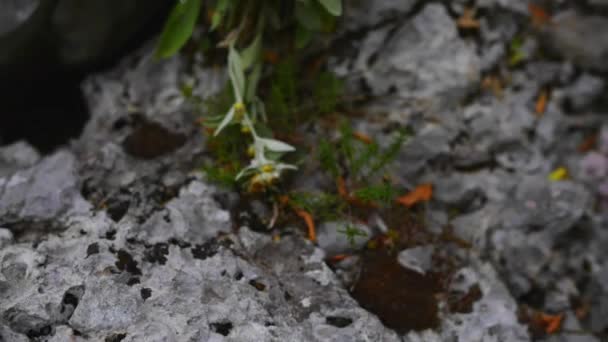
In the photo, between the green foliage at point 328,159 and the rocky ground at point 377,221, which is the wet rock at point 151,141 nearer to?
the rocky ground at point 377,221

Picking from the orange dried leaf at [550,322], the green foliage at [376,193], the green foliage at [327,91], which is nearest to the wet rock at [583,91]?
the orange dried leaf at [550,322]

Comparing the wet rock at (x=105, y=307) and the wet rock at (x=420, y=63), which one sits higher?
the wet rock at (x=105, y=307)

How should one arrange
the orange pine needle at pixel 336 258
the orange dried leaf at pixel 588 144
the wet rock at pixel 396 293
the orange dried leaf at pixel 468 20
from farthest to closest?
the orange dried leaf at pixel 588 144
the orange dried leaf at pixel 468 20
the orange pine needle at pixel 336 258
the wet rock at pixel 396 293

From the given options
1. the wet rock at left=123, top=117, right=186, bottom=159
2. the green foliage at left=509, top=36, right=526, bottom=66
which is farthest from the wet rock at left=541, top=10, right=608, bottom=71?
the wet rock at left=123, top=117, right=186, bottom=159

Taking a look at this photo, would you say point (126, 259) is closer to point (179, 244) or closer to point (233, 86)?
point (179, 244)

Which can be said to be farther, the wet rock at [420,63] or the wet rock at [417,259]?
the wet rock at [420,63]

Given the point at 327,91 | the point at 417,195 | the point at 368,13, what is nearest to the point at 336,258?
the point at 417,195

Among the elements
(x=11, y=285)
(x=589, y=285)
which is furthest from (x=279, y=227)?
(x=589, y=285)
